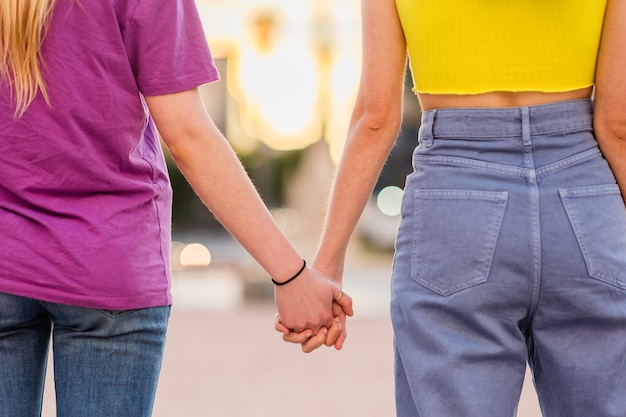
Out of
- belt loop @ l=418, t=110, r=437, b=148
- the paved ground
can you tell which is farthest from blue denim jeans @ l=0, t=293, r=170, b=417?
the paved ground

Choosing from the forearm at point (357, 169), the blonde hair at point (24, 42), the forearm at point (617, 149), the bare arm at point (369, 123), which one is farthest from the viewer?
the forearm at point (357, 169)

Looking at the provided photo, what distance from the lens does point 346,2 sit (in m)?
23.2

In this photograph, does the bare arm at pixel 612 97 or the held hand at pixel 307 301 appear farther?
the held hand at pixel 307 301

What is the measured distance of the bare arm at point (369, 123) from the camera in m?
2.53

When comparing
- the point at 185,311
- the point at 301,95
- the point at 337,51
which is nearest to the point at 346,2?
the point at 337,51

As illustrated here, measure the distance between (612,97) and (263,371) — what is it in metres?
6.05

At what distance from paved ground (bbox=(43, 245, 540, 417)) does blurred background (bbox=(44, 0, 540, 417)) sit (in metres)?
0.01

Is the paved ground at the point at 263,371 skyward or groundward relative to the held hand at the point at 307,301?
groundward

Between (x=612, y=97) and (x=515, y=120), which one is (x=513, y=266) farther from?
(x=612, y=97)

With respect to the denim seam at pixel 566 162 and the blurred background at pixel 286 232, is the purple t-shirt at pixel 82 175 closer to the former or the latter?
the denim seam at pixel 566 162

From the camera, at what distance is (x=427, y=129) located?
2404 mm

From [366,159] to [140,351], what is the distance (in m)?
0.77

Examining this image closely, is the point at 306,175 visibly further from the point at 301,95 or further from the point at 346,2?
the point at 346,2

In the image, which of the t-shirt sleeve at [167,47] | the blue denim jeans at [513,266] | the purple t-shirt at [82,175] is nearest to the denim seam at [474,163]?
the blue denim jeans at [513,266]
